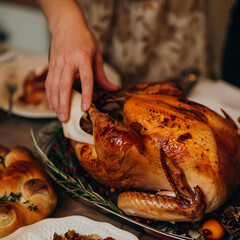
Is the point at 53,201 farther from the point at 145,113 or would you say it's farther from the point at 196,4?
the point at 196,4

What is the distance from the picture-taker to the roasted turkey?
2.33ft

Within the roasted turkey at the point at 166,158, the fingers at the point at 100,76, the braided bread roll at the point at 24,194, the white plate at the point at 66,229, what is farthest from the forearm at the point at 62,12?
the white plate at the point at 66,229

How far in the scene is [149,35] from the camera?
1.58 m

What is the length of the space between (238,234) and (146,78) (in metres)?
1.17

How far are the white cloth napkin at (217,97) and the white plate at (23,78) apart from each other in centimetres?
39

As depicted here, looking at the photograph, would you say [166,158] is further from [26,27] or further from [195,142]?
[26,27]

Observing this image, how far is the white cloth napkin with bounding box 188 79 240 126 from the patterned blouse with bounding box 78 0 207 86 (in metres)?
0.31

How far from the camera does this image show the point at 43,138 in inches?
42.4

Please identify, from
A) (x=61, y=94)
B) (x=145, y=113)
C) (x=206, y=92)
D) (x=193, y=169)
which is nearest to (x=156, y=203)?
(x=193, y=169)

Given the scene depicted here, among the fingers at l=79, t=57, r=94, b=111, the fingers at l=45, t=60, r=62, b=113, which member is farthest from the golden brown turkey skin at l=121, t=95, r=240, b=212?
the fingers at l=45, t=60, r=62, b=113

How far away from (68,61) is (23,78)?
703 millimetres

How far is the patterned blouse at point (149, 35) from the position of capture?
1494 millimetres

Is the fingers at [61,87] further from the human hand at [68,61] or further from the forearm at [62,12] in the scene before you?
the forearm at [62,12]

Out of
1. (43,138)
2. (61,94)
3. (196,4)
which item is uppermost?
(196,4)
